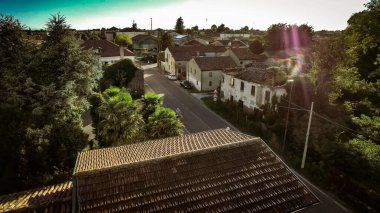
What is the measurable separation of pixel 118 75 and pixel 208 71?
13.9 m

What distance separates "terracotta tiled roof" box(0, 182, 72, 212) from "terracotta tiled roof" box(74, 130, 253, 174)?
1.35 metres

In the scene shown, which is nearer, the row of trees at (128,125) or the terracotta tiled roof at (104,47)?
the row of trees at (128,125)

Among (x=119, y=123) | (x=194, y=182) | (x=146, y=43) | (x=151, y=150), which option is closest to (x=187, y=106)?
(x=119, y=123)

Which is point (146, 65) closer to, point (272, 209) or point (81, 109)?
point (81, 109)

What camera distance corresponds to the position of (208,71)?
42062 millimetres

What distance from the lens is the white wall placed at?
93.3 ft

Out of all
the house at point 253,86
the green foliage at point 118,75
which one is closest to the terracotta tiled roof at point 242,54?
the house at point 253,86

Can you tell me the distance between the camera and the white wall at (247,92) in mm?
28438

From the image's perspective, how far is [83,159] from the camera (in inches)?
538

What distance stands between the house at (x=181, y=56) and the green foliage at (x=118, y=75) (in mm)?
13897

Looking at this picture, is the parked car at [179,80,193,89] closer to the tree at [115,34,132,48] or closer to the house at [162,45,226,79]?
the house at [162,45,226,79]

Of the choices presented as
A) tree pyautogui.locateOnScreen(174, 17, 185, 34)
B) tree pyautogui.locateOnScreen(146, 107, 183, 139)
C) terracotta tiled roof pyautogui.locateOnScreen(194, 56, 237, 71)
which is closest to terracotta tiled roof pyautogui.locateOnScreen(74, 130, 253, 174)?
tree pyautogui.locateOnScreen(146, 107, 183, 139)

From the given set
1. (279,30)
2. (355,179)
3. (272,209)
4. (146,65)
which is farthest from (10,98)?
(279,30)

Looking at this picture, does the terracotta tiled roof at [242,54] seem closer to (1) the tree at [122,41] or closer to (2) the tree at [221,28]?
(1) the tree at [122,41]
